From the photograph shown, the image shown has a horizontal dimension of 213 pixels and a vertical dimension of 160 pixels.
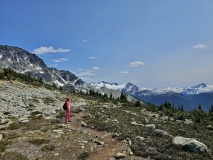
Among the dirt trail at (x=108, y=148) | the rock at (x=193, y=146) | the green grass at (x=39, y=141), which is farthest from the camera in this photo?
the green grass at (x=39, y=141)

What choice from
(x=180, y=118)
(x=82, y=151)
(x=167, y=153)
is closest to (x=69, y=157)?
(x=82, y=151)

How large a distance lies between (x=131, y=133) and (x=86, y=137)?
467 centimetres

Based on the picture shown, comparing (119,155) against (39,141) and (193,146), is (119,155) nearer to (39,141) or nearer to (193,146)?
(193,146)

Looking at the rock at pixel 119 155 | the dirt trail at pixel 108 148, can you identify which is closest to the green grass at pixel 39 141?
the dirt trail at pixel 108 148

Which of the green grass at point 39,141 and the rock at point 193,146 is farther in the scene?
the green grass at point 39,141

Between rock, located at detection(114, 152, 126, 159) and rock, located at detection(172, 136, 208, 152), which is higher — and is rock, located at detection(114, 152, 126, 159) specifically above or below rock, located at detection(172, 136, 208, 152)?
below

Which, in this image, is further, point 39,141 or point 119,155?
point 39,141

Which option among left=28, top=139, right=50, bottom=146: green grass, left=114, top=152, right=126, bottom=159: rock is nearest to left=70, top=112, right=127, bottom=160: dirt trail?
left=114, top=152, right=126, bottom=159: rock

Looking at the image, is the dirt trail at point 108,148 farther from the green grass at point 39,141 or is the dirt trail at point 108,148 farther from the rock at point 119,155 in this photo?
the green grass at point 39,141

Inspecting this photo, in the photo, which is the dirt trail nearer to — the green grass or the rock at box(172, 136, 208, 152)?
the green grass

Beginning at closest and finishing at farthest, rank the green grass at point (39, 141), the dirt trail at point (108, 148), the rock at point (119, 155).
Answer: the rock at point (119, 155), the dirt trail at point (108, 148), the green grass at point (39, 141)

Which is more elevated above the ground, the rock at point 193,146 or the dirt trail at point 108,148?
the rock at point 193,146

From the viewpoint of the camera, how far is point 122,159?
1305cm

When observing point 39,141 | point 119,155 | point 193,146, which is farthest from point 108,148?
point 193,146
